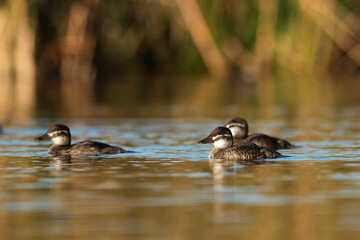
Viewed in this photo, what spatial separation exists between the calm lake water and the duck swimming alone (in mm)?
208

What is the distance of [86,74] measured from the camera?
33.6 meters

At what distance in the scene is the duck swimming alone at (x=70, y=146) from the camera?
1262 cm

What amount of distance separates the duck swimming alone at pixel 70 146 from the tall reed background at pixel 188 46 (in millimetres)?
12058

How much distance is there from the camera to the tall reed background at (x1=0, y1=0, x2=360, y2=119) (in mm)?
29016

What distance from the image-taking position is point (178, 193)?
899cm

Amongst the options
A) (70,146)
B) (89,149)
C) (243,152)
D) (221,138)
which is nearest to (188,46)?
(70,146)

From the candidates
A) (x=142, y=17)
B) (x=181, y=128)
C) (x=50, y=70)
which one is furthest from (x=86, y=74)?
(x=181, y=128)

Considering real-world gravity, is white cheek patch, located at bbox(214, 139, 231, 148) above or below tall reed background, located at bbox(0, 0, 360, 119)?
below

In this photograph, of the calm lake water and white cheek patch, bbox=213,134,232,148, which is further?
white cheek patch, bbox=213,134,232,148

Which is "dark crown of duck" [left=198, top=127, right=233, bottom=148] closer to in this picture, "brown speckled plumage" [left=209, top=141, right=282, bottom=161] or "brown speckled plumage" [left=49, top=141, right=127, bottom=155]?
"brown speckled plumage" [left=209, top=141, right=282, bottom=161]

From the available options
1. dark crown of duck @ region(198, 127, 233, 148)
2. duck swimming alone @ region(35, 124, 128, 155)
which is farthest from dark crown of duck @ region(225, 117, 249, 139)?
duck swimming alone @ region(35, 124, 128, 155)

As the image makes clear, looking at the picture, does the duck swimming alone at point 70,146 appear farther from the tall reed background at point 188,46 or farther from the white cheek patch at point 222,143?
the tall reed background at point 188,46

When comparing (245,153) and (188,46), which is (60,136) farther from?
(188,46)

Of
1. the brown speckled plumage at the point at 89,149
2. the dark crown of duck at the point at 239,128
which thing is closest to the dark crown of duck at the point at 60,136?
the brown speckled plumage at the point at 89,149
